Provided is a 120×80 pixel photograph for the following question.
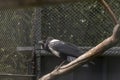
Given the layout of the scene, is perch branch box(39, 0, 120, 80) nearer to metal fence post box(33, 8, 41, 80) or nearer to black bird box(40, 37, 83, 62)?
metal fence post box(33, 8, 41, 80)

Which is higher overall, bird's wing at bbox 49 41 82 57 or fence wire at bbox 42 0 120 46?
fence wire at bbox 42 0 120 46

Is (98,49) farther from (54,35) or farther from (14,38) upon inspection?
(14,38)

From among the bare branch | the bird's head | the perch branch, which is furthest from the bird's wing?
the bare branch

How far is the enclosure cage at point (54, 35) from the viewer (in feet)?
8.80

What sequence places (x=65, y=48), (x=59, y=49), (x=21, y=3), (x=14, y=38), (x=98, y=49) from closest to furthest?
(x=21, y=3)
(x=98, y=49)
(x=14, y=38)
(x=65, y=48)
(x=59, y=49)

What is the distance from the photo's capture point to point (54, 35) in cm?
298

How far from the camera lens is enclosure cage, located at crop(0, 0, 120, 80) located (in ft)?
8.80

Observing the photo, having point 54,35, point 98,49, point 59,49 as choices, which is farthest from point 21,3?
point 59,49

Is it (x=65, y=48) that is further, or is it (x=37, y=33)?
(x=65, y=48)

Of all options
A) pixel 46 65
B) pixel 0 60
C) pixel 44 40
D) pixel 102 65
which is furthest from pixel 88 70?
pixel 0 60

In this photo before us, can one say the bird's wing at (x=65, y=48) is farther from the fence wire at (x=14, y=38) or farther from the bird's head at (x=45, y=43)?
the fence wire at (x=14, y=38)

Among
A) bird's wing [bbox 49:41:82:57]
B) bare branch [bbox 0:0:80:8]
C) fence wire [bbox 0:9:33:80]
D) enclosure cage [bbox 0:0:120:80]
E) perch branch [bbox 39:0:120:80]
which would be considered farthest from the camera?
fence wire [bbox 0:9:33:80]

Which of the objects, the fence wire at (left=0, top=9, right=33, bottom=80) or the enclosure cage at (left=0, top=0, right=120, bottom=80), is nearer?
the enclosure cage at (left=0, top=0, right=120, bottom=80)

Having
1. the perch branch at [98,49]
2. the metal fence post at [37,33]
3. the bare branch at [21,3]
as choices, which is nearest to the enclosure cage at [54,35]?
the metal fence post at [37,33]
